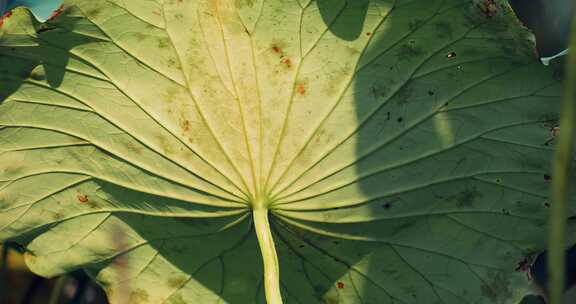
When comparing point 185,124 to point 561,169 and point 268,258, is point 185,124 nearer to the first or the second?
point 268,258

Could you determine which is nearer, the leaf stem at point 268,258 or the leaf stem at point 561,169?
the leaf stem at point 561,169

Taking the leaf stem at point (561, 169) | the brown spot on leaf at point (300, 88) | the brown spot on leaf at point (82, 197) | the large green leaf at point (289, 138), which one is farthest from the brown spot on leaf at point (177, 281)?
the leaf stem at point (561, 169)

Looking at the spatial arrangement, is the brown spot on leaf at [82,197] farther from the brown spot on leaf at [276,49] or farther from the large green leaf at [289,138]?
the brown spot on leaf at [276,49]

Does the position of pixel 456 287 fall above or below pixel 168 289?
below

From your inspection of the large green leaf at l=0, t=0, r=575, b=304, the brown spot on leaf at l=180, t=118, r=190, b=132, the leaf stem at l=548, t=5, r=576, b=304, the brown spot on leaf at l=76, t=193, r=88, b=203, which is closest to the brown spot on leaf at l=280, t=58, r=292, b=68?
the large green leaf at l=0, t=0, r=575, b=304

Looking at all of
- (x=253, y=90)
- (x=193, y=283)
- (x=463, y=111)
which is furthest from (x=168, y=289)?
(x=463, y=111)

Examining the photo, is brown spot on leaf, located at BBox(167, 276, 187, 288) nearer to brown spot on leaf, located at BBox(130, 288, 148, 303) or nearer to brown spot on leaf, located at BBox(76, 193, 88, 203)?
brown spot on leaf, located at BBox(130, 288, 148, 303)

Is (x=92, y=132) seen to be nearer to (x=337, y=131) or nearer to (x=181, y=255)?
(x=181, y=255)
